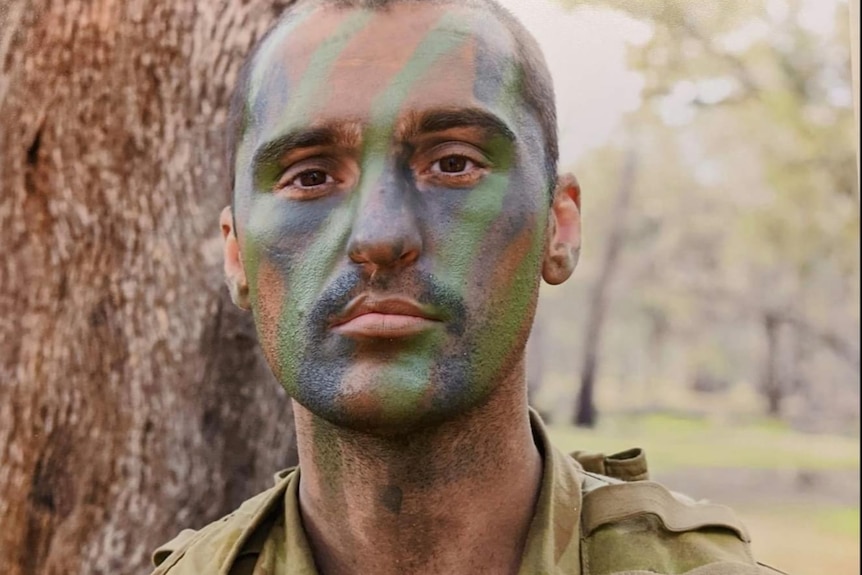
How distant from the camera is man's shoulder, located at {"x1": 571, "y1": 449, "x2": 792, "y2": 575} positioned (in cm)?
207

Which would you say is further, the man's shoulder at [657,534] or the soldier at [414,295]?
the man's shoulder at [657,534]

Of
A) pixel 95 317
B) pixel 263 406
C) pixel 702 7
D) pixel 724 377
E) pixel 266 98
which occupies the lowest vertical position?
pixel 724 377

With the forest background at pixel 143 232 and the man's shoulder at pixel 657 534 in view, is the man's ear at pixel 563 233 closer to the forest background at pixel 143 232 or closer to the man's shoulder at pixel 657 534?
the forest background at pixel 143 232

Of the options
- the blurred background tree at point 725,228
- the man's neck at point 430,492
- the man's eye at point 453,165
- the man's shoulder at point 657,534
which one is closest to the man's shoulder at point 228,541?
the man's neck at point 430,492

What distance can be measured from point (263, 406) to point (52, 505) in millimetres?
621

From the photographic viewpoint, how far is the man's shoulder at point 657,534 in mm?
2068

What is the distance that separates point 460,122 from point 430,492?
727 millimetres

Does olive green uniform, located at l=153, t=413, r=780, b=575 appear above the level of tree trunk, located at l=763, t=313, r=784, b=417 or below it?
above

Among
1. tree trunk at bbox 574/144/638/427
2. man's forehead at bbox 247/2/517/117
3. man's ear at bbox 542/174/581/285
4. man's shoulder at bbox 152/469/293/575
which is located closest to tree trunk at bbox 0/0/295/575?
man's shoulder at bbox 152/469/293/575

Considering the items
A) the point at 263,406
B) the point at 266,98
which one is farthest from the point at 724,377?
the point at 266,98

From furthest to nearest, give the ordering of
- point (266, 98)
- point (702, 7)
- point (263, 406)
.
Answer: point (263, 406), point (702, 7), point (266, 98)

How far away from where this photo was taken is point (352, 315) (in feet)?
6.13

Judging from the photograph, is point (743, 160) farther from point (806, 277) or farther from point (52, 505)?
point (52, 505)

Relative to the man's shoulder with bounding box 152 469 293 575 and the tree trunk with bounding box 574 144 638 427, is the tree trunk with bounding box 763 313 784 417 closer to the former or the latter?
the tree trunk with bounding box 574 144 638 427
